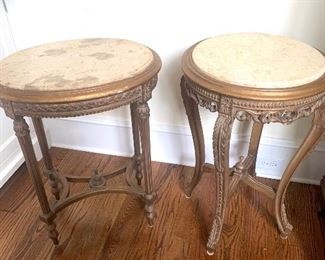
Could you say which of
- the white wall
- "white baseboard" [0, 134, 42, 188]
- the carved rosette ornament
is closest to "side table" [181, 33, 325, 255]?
the white wall

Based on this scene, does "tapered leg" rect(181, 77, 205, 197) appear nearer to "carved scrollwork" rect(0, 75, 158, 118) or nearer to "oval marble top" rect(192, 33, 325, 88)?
"oval marble top" rect(192, 33, 325, 88)

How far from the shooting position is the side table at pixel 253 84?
0.83m

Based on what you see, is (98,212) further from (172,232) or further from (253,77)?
(253,77)

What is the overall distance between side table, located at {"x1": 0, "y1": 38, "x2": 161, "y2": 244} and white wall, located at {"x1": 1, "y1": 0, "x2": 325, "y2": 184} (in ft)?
0.71

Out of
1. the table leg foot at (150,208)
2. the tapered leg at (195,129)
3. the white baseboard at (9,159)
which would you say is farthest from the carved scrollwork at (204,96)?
the white baseboard at (9,159)

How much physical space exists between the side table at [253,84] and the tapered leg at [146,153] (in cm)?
16

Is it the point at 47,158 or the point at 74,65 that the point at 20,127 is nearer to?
the point at 74,65

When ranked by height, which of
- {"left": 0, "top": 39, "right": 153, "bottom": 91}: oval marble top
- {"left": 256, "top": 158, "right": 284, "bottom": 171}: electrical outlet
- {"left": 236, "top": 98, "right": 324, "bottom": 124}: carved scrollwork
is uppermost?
{"left": 0, "top": 39, "right": 153, "bottom": 91}: oval marble top

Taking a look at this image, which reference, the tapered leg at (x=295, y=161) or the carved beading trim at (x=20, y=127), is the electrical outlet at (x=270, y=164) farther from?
the carved beading trim at (x=20, y=127)

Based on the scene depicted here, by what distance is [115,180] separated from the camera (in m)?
1.52

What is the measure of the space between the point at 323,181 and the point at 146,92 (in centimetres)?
84

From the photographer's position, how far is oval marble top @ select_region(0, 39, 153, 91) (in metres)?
0.86

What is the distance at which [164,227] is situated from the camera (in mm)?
1289

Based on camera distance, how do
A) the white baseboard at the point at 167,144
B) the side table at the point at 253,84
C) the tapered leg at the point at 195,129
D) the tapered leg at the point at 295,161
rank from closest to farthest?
the side table at the point at 253,84 < the tapered leg at the point at 295,161 < the tapered leg at the point at 195,129 < the white baseboard at the point at 167,144
